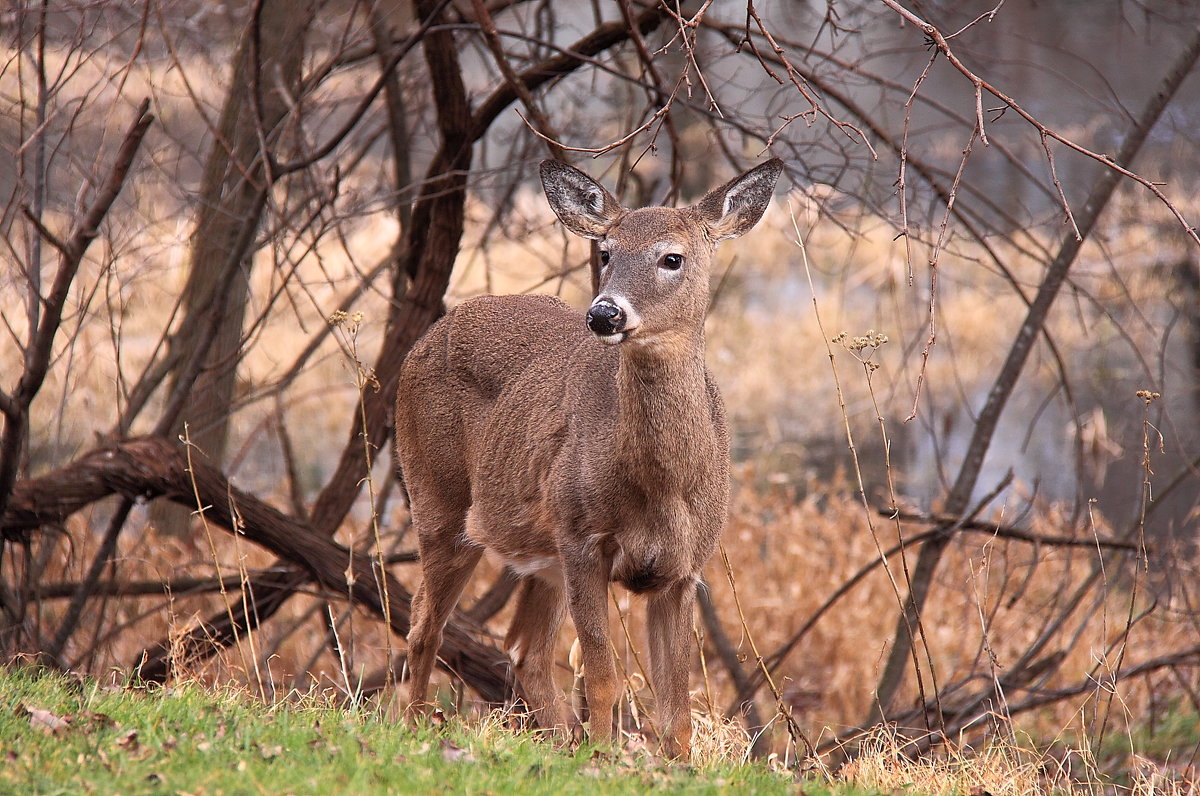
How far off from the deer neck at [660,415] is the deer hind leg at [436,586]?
4.69 ft

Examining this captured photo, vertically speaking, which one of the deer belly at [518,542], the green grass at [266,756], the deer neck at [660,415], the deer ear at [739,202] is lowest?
the green grass at [266,756]

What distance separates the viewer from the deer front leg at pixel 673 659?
495 centimetres

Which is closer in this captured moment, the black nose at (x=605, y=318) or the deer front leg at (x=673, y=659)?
the black nose at (x=605, y=318)

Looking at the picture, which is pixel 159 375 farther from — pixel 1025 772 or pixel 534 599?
pixel 1025 772

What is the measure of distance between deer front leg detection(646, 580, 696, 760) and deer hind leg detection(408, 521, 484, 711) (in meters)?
1.16

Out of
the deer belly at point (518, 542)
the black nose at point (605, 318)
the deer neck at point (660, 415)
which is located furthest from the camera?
the deer belly at point (518, 542)

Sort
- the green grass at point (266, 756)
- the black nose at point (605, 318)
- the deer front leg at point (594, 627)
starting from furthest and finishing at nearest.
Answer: the deer front leg at point (594, 627), the black nose at point (605, 318), the green grass at point (266, 756)

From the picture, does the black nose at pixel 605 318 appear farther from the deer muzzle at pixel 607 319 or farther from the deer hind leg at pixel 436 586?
the deer hind leg at pixel 436 586

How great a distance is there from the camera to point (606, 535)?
4.87 meters

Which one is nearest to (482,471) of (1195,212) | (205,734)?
(205,734)

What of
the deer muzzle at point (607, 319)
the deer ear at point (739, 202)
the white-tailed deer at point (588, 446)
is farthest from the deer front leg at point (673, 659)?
the deer ear at point (739, 202)

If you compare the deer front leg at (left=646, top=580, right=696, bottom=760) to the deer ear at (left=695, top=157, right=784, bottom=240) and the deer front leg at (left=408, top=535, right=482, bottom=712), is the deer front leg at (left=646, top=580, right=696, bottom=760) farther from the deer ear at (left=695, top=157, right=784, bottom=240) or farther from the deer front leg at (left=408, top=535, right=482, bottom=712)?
the deer ear at (left=695, top=157, right=784, bottom=240)

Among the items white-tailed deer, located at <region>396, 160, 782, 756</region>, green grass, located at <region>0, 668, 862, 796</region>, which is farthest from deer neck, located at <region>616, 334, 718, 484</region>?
green grass, located at <region>0, 668, 862, 796</region>

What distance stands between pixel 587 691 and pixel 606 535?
615 mm
